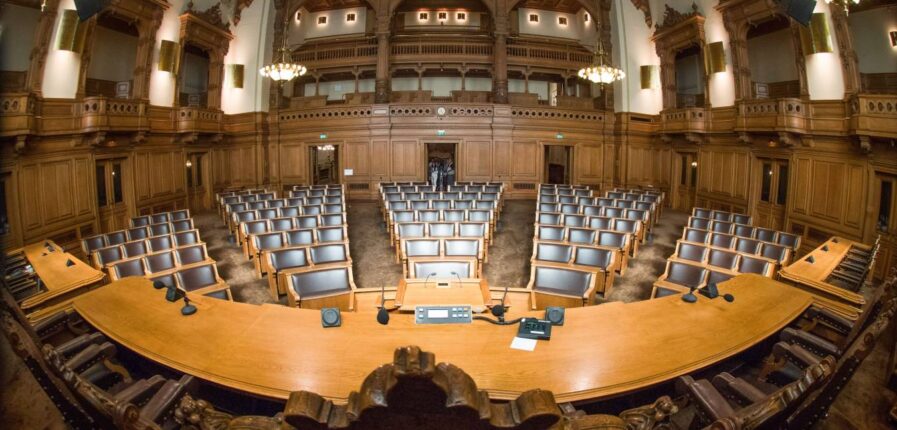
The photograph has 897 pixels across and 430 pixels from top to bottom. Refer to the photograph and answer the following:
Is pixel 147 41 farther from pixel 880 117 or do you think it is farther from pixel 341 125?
pixel 880 117

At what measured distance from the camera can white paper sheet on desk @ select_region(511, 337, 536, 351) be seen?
262cm

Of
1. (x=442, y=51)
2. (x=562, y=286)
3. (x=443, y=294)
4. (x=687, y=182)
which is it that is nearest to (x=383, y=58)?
(x=442, y=51)

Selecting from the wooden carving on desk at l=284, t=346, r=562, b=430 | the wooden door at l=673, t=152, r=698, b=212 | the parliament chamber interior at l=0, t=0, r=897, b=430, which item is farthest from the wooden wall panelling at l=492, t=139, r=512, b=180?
the wooden carving on desk at l=284, t=346, r=562, b=430

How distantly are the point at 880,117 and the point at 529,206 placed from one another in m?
7.83

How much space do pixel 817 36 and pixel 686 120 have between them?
12.9 ft

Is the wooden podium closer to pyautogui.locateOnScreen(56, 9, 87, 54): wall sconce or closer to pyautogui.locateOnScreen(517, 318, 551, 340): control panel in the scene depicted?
pyautogui.locateOnScreen(517, 318, 551, 340): control panel

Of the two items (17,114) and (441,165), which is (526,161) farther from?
(17,114)

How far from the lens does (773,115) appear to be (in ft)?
31.3

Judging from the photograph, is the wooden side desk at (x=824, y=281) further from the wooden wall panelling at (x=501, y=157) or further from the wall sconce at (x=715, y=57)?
the wooden wall panelling at (x=501, y=157)

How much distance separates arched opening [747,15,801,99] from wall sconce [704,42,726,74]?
100 centimetres

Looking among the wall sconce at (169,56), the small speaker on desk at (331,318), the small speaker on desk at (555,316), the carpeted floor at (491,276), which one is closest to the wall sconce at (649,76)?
the carpeted floor at (491,276)

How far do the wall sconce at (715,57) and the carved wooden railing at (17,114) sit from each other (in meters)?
16.7

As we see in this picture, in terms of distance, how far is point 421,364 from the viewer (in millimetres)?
1036

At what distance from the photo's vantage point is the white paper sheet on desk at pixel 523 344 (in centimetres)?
262
